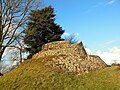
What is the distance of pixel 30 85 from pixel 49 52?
464 cm

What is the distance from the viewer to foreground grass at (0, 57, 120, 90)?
42.4 ft

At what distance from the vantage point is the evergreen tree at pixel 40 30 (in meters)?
29.2

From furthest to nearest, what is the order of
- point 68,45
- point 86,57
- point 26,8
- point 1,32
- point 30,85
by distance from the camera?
point 26,8 → point 1,32 → point 68,45 → point 86,57 → point 30,85

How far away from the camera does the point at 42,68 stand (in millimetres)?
14867

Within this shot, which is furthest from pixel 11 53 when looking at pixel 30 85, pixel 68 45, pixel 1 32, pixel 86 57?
pixel 30 85

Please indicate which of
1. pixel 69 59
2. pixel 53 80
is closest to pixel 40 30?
pixel 69 59

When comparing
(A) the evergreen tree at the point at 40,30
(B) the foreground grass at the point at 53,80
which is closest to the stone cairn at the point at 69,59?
(B) the foreground grass at the point at 53,80

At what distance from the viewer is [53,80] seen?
44.8ft

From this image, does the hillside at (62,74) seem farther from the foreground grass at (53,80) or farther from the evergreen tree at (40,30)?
the evergreen tree at (40,30)

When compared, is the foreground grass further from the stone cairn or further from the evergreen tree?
the evergreen tree

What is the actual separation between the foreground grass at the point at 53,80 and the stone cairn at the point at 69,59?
651 mm

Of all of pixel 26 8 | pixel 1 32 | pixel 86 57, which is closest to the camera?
pixel 86 57

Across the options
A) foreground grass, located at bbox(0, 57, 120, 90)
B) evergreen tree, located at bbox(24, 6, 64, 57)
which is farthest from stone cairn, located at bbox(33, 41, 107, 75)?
evergreen tree, located at bbox(24, 6, 64, 57)

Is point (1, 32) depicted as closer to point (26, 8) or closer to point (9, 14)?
point (9, 14)
